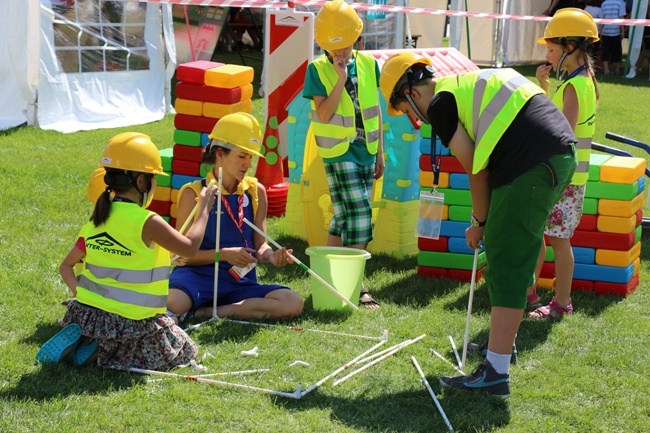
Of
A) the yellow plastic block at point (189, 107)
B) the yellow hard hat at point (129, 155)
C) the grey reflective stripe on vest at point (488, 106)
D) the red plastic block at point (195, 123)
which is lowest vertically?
the red plastic block at point (195, 123)

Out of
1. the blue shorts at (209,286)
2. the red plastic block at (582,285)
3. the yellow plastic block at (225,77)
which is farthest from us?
the yellow plastic block at (225,77)

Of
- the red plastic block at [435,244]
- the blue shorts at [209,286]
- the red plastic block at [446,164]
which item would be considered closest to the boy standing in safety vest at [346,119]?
the red plastic block at [446,164]

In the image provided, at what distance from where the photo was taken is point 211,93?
7086 millimetres

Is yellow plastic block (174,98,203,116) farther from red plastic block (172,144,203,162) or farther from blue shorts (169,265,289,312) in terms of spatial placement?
blue shorts (169,265,289,312)

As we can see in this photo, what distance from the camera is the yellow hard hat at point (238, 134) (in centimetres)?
523

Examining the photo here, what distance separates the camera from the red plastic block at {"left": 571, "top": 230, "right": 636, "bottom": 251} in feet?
19.9

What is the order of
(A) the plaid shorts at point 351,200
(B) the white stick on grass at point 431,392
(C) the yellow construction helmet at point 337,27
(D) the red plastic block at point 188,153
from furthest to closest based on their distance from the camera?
1. (D) the red plastic block at point 188,153
2. (A) the plaid shorts at point 351,200
3. (C) the yellow construction helmet at point 337,27
4. (B) the white stick on grass at point 431,392

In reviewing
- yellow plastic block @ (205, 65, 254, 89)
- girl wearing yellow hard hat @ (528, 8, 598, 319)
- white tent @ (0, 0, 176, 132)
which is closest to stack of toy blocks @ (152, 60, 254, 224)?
yellow plastic block @ (205, 65, 254, 89)

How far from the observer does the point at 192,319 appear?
17.5ft

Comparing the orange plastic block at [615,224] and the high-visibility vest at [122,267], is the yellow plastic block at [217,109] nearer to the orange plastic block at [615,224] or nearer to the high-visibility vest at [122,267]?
the high-visibility vest at [122,267]

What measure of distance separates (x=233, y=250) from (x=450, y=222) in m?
1.78

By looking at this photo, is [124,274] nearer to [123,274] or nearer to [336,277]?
[123,274]

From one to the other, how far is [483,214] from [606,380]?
1.11 m

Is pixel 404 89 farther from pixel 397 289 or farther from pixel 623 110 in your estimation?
pixel 623 110
